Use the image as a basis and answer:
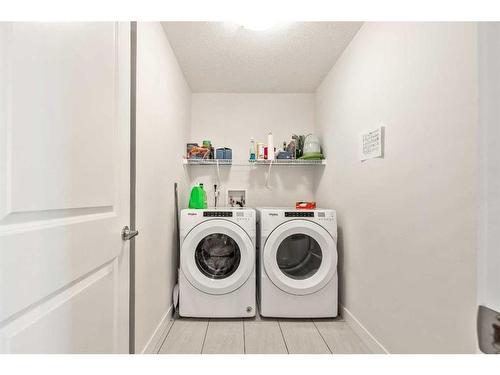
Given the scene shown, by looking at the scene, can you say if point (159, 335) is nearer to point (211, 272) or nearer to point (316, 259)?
point (211, 272)

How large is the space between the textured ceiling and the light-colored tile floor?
2.19m

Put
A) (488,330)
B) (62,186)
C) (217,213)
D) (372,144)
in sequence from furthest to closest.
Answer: (217,213) → (372,144) → (62,186) → (488,330)

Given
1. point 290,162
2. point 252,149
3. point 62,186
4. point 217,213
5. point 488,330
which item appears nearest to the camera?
point 488,330

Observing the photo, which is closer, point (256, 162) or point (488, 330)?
point (488, 330)

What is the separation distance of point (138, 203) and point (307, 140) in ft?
6.23

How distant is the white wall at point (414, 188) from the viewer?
102cm

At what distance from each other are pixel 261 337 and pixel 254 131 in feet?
6.88

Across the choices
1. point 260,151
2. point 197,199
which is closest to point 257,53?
point 260,151

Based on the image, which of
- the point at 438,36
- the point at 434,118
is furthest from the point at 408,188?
the point at 438,36

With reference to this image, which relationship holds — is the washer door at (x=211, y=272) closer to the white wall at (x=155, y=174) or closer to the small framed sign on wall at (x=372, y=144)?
the white wall at (x=155, y=174)

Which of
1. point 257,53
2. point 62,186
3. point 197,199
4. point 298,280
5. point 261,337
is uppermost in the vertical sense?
point 257,53

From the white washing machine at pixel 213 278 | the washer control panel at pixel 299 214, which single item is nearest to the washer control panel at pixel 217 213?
the white washing machine at pixel 213 278

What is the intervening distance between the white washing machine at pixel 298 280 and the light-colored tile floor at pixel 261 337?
0.09 meters

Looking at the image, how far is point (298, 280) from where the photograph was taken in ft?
7.16
